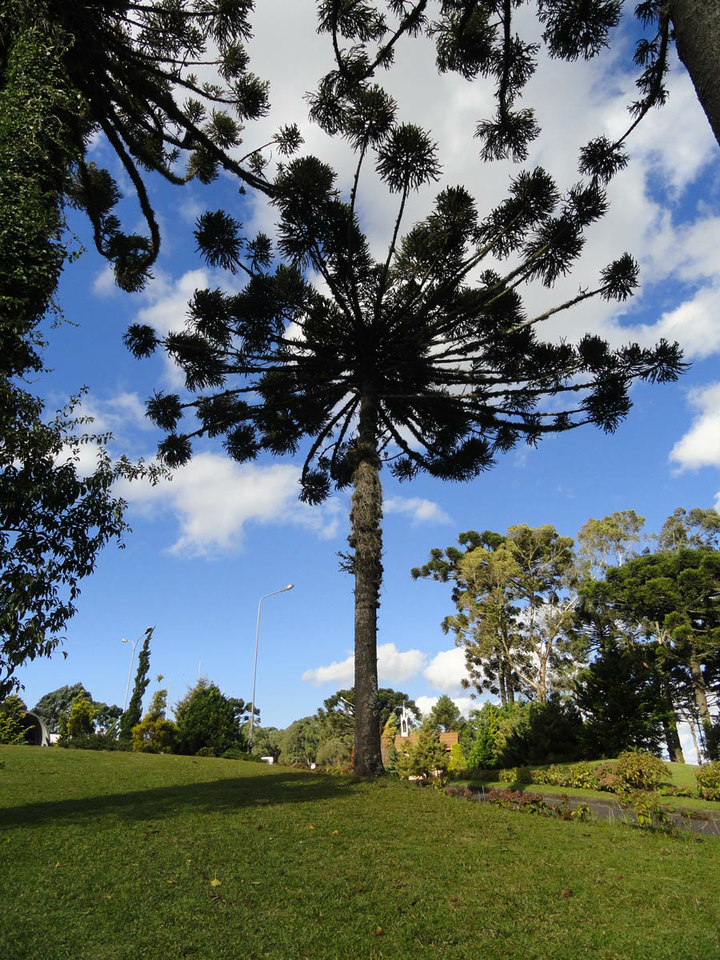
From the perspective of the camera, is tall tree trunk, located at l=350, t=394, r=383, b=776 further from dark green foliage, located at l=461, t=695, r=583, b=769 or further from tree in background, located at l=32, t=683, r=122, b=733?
tree in background, located at l=32, t=683, r=122, b=733

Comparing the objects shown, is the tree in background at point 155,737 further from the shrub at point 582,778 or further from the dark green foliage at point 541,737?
the shrub at point 582,778

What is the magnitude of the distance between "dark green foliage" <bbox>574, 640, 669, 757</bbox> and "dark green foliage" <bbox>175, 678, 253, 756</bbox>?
17468mm

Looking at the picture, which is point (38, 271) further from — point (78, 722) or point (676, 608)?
point (676, 608)

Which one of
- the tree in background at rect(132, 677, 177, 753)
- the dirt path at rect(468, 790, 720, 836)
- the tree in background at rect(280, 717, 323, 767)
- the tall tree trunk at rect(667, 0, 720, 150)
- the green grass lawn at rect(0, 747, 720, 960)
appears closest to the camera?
the tall tree trunk at rect(667, 0, 720, 150)

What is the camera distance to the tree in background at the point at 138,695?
3679 cm

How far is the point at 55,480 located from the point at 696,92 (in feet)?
26.7

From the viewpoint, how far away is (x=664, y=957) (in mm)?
4168

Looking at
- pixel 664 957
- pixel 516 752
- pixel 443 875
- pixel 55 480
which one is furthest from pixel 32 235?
pixel 516 752

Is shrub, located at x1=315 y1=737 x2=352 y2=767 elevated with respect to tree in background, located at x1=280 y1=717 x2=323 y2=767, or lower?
lower

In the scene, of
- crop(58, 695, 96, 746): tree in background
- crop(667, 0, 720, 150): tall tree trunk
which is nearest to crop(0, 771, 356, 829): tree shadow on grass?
crop(667, 0, 720, 150): tall tree trunk

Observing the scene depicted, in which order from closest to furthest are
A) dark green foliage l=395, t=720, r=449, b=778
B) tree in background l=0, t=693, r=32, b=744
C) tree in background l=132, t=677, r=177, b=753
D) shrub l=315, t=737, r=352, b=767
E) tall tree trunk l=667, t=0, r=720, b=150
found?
tall tree trunk l=667, t=0, r=720, b=150
dark green foliage l=395, t=720, r=449, b=778
tree in background l=0, t=693, r=32, b=744
tree in background l=132, t=677, r=177, b=753
shrub l=315, t=737, r=352, b=767

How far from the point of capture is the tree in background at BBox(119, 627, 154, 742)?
121 ft

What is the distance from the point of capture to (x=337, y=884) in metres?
5.34

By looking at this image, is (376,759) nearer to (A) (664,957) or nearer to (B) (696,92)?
(A) (664,957)
